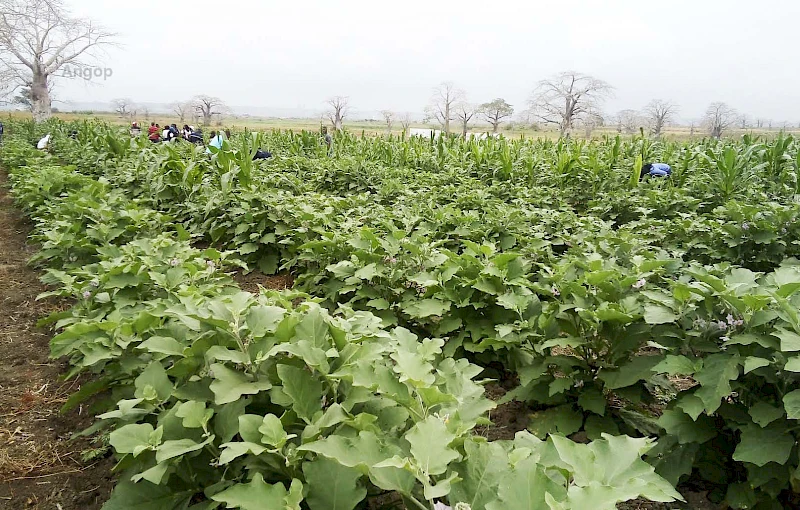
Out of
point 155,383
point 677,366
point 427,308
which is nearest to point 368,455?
point 155,383

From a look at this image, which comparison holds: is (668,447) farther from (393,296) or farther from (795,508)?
(393,296)

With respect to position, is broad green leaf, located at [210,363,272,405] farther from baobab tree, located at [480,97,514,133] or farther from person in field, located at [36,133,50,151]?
baobab tree, located at [480,97,514,133]

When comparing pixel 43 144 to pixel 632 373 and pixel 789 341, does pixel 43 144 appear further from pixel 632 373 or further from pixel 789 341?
pixel 789 341

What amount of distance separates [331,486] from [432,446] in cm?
24

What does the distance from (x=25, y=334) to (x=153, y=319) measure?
7.13ft

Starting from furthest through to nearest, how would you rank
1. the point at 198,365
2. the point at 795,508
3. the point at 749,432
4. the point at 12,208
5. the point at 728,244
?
the point at 12,208 < the point at 728,244 < the point at 795,508 < the point at 749,432 < the point at 198,365

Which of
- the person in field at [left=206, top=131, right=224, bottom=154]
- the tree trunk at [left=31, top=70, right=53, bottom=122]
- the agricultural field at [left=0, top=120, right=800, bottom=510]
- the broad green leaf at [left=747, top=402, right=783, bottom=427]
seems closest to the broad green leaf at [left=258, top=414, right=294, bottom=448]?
the agricultural field at [left=0, top=120, right=800, bottom=510]

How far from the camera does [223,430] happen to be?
4.18 ft

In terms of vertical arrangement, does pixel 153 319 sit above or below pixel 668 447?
above

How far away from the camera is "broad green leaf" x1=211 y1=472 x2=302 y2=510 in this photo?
0.97m

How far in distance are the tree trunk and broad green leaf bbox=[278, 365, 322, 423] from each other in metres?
45.2

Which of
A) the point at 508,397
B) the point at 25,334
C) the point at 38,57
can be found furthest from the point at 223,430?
the point at 38,57

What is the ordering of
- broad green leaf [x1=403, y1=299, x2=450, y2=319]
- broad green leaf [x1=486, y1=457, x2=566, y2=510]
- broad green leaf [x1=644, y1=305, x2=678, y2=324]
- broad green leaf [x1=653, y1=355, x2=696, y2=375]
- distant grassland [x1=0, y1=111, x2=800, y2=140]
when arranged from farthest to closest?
distant grassland [x1=0, y1=111, x2=800, y2=140]
broad green leaf [x1=403, y1=299, x2=450, y2=319]
broad green leaf [x1=644, y1=305, x2=678, y2=324]
broad green leaf [x1=653, y1=355, x2=696, y2=375]
broad green leaf [x1=486, y1=457, x2=566, y2=510]

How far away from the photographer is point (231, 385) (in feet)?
4.32
